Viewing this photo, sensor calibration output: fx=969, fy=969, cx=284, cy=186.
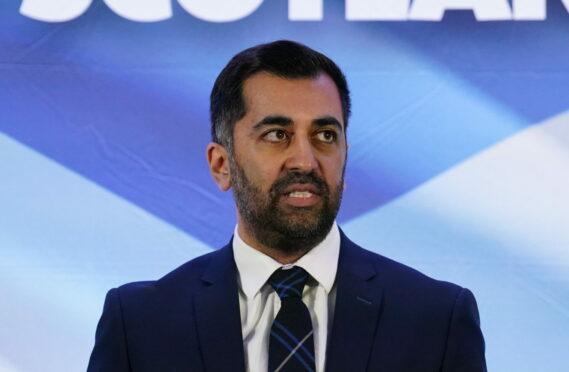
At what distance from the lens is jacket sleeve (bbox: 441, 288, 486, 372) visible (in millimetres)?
1867

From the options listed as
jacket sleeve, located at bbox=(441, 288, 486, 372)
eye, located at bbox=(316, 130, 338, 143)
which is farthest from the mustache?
jacket sleeve, located at bbox=(441, 288, 486, 372)

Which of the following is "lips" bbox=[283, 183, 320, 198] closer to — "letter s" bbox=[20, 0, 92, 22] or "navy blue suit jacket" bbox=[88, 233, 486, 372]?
"navy blue suit jacket" bbox=[88, 233, 486, 372]

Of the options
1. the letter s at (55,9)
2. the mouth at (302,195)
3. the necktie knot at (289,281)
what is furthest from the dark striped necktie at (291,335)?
the letter s at (55,9)

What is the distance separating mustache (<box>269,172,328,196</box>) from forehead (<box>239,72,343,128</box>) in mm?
125

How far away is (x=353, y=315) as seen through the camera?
1903 millimetres

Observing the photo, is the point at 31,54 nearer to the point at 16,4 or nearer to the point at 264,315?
the point at 16,4

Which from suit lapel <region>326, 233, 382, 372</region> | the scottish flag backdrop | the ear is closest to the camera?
suit lapel <region>326, 233, 382, 372</region>

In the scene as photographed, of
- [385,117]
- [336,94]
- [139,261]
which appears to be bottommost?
[139,261]

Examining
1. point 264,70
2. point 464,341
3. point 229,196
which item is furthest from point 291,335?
point 229,196

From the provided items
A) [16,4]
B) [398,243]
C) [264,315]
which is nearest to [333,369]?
[264,315]

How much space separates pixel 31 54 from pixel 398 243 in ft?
3.98

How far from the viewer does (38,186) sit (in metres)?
2.88

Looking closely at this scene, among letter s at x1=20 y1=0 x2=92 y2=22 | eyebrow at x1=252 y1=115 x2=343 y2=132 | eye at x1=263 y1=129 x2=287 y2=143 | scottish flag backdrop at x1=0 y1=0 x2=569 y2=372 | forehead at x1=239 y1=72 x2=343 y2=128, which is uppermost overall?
forehead at x1=239 y1=72 x2=343 y2=128

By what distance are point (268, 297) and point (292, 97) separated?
410 mm
